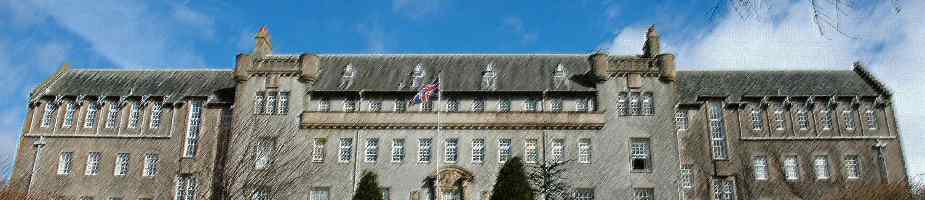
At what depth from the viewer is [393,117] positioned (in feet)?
131

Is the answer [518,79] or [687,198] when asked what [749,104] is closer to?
[687,198]

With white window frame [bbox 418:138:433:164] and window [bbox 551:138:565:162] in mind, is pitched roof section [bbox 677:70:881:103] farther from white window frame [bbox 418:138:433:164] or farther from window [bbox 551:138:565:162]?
white window frame [bbox 418:138:433:164]

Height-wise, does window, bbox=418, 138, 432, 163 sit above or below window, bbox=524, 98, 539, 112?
below

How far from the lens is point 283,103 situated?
41.0 m

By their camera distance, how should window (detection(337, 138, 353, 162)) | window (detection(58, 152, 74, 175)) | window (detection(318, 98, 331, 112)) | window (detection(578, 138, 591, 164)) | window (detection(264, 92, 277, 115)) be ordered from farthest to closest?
window (detection(58, 152, 74, 175)) < window (detection(318, 98, 331, 112)) < window (detection(264, 92, 277, 115)) < window (detection(337, 138, 353, 162)) < window (detection(578, 138, 591, 164))

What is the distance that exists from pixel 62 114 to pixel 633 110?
31.8m

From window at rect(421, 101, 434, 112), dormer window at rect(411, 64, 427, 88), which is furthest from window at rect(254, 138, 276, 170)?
dormer window at rect(411, 64, 427, 88)

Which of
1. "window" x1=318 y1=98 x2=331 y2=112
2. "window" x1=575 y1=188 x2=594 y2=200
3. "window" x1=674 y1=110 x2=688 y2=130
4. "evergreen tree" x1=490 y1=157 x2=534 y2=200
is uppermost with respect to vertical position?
"window" x1=318 y1=98 x2=331 y2=112

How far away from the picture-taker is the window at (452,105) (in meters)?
40.9

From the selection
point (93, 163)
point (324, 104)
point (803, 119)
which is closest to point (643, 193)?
point (803, 119)

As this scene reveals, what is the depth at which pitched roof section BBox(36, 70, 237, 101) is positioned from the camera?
44531mm

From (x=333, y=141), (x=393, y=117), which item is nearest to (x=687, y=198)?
(x=393, y=117)

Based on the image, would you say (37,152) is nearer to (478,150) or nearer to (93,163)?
(93,163)

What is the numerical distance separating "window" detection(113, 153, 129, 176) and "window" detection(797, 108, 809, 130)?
37.4 m
